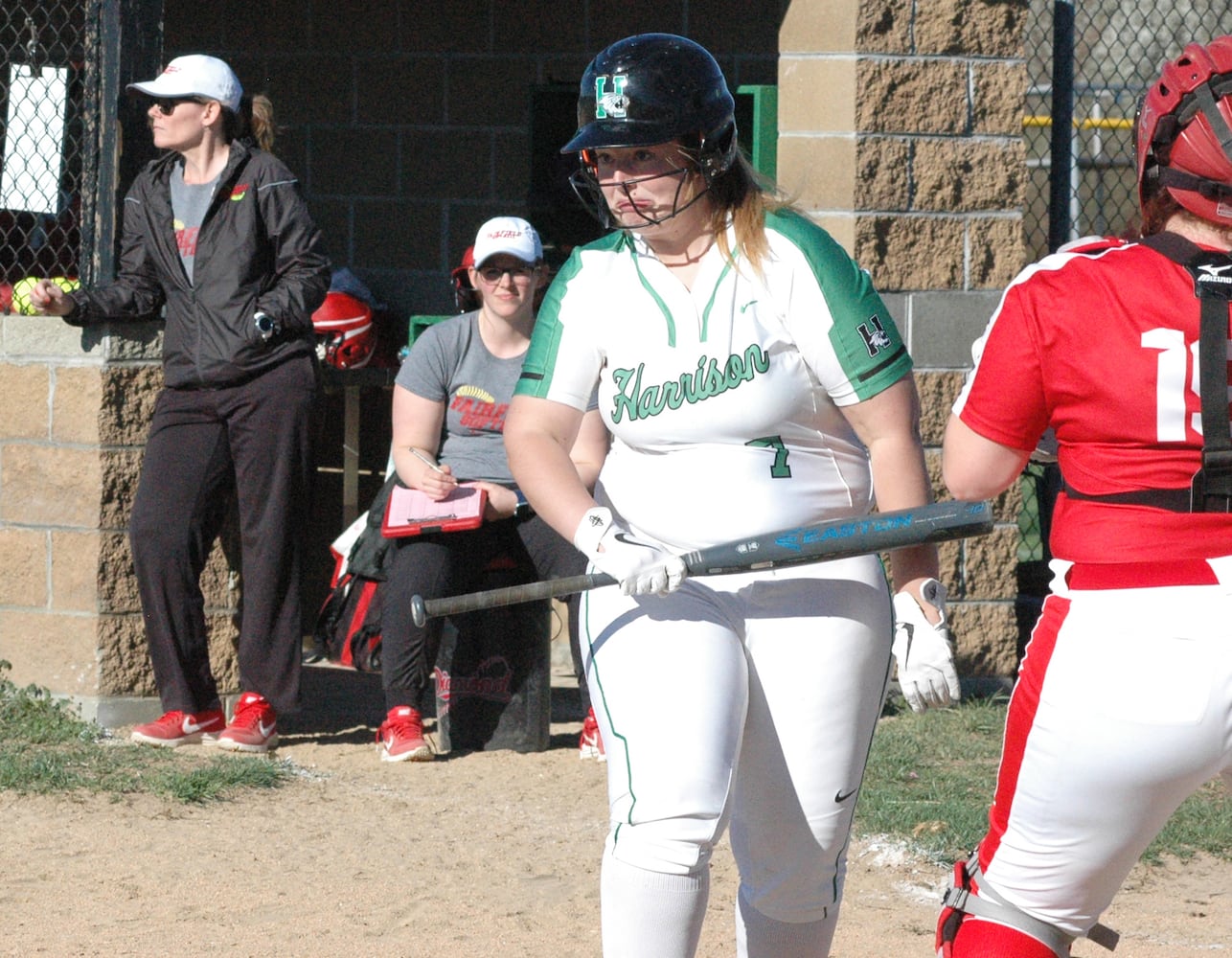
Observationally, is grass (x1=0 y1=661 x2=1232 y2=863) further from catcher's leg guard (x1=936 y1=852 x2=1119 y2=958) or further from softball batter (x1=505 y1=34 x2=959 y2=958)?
catcher's leg guard (x1=936 y1=852 x2=1119 y2=958)

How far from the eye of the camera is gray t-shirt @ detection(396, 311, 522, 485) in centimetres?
588

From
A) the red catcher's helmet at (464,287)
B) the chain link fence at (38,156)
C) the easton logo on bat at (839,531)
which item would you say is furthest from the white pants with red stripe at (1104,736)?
the chain link fence at (38,156)

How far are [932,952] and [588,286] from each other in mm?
1831

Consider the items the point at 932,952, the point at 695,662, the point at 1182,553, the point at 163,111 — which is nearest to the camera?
the point at 1182,553

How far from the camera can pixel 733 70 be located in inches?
300

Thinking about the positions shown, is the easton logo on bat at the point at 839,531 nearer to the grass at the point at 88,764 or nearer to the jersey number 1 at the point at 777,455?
the jersey number 1 at the point at 777,455

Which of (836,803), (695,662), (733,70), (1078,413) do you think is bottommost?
(836,803)

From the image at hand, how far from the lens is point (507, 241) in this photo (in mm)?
5801

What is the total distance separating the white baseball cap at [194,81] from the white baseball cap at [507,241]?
0.96 meters

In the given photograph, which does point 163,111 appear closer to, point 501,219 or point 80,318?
point 80,318

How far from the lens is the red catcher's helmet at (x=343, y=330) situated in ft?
24.6

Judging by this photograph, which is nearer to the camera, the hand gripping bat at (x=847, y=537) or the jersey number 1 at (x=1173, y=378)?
the jersey number 1 at (x=1173, y=378)

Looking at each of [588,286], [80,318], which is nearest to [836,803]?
[588,286]

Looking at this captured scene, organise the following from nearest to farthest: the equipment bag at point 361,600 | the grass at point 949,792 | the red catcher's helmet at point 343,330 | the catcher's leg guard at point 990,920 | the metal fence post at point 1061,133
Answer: the catcher's leg guard at point 990,920, the grass at point 949,792, the equipment bag at point 361,600, the metal fence post at point 1061,133, the red catcher's helmet at point 343,330
